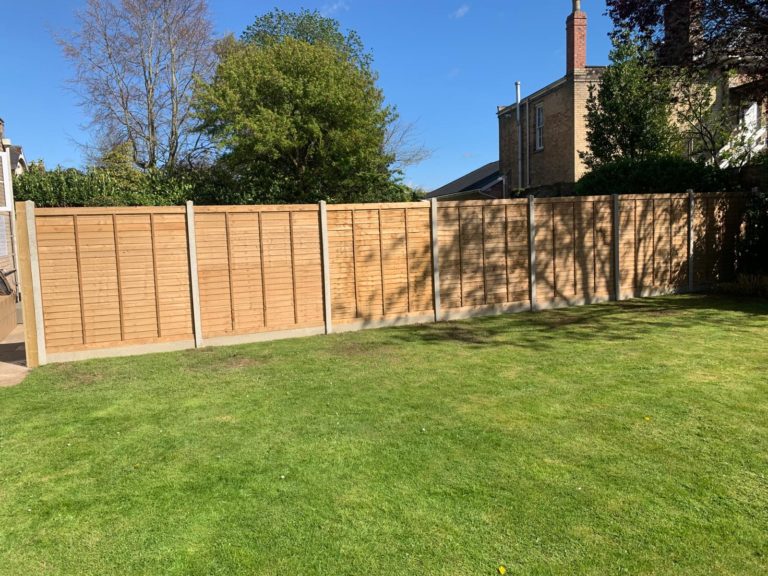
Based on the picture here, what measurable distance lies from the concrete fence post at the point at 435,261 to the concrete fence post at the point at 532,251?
1.99 metres

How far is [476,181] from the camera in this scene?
2917cm

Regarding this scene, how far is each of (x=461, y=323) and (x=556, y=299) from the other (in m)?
2.45

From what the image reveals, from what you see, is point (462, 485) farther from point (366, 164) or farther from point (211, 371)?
point (366, 164)

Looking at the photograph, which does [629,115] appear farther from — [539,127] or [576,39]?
[539,127]

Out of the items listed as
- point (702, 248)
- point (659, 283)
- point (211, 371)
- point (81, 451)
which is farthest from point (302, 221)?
point (702, 248)

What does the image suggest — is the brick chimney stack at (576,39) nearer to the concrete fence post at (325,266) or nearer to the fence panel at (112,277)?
the concrete fence post at (325,266)

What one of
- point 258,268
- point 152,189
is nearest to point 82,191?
point 152,189

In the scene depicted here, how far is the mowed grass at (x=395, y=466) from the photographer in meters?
2.76

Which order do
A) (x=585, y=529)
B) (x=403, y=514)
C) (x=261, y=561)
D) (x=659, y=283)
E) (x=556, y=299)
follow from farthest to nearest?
1. (x=659, y=283)
2. (x=556, y=299)
3. (x=403, y=514)
4. (x=585, y=529)
5. (x=261, y=561)

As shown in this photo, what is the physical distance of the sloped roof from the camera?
88.7 feet

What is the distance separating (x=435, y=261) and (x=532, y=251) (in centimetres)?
210

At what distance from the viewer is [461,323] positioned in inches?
375

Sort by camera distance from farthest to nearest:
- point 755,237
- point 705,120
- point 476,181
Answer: point 476,181
point 705,120
point 755,237

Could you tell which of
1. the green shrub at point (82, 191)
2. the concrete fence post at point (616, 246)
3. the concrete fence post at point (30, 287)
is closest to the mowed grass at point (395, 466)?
the concrete fence post at point (30, 287)
